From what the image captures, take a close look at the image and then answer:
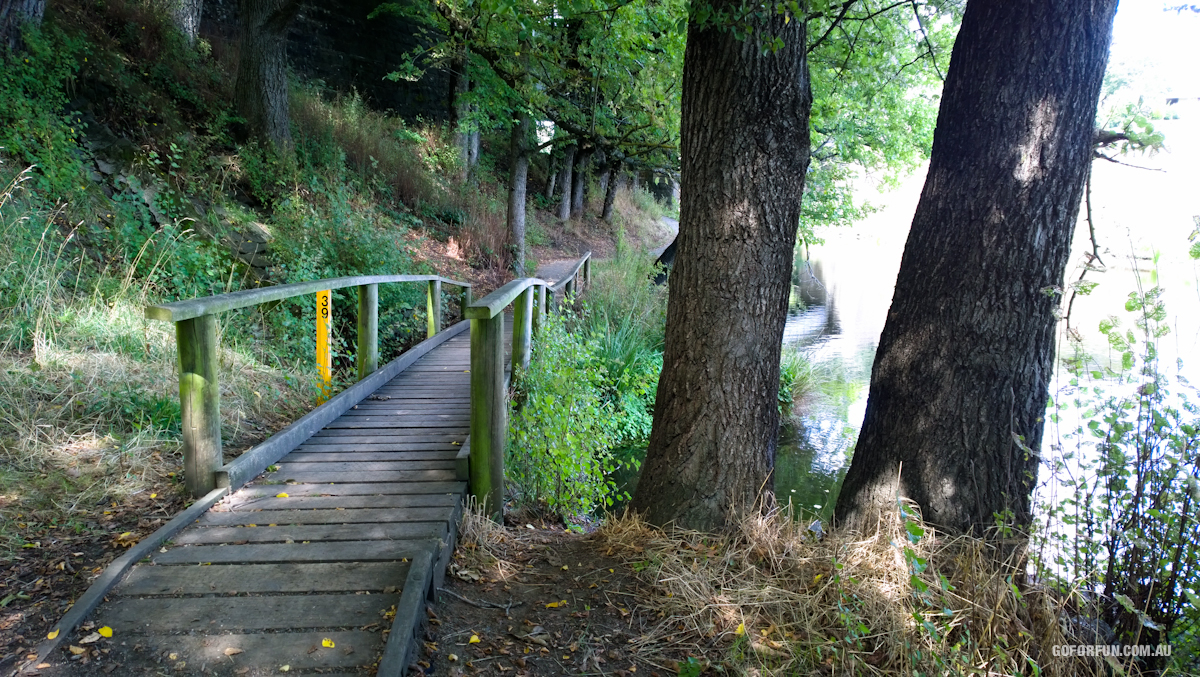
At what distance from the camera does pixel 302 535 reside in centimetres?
295

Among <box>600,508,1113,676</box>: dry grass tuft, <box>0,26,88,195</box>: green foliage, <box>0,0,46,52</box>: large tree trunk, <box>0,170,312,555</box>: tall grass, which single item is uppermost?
<box>0,0,46,52</box>: large tree trunk

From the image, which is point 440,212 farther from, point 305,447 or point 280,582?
point 280,582

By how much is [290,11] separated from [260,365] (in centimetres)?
621

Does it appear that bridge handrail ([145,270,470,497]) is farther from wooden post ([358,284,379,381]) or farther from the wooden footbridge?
wooden post ([358,284,379,381])

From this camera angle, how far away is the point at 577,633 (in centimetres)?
265

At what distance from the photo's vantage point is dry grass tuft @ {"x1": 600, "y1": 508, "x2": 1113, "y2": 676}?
7.73 ft

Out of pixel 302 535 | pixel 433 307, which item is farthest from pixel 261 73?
pixel 302 535

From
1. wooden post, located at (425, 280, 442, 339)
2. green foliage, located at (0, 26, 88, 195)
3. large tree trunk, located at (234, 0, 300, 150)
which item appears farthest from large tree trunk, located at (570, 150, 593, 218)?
green foliage, located at (0, 26, 88, 195)

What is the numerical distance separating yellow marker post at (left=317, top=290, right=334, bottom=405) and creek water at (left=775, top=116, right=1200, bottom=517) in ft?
12.4

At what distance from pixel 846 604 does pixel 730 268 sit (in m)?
1.51

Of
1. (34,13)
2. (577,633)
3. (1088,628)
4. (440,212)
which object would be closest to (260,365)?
(577,633)

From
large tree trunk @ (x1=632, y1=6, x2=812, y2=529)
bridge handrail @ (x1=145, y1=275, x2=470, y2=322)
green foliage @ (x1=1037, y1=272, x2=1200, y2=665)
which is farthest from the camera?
large tree trunk @ (x1=632, y1=6, x2=812, y2=529)

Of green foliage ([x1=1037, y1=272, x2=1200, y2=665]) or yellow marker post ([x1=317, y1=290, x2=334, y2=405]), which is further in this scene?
yellow marker post ([x1=317, y1=290, x2=334, y2=405])

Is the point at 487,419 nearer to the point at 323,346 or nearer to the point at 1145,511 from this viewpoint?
the point at 323,346
